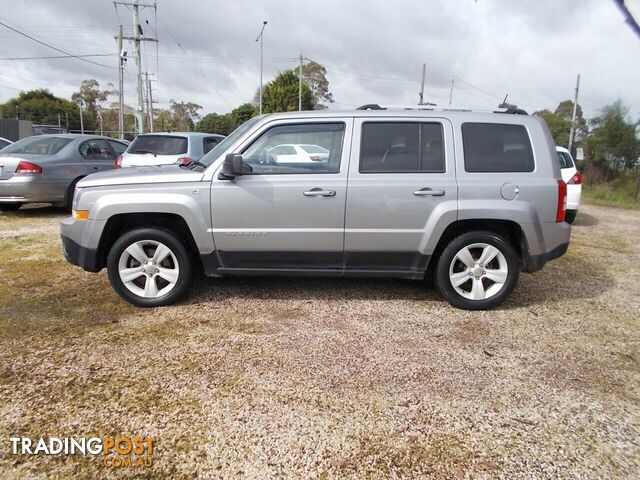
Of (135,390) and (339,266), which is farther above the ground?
(339,266)

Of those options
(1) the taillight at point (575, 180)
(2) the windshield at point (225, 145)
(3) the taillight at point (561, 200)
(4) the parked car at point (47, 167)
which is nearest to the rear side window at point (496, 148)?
(3) the taillight at point (561, 200)

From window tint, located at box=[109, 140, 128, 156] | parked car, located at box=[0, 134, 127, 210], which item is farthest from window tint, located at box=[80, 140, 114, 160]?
window tint, located at box=[109, 140, 128, 156]

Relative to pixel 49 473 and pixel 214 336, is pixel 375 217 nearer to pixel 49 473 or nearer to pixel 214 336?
pixel 214 336

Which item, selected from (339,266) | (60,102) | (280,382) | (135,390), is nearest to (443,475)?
(280,382)

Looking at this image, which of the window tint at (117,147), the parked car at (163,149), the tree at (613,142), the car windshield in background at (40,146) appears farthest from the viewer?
the tree at (613,142)

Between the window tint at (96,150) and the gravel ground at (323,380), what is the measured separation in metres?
4.34

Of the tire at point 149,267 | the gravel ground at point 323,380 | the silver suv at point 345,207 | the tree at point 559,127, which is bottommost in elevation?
the gravel ground at point 323,380

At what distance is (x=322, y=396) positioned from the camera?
2598mm

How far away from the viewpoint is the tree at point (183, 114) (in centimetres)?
7462

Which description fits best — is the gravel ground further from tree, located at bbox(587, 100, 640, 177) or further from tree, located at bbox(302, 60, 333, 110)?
tree, located at bbox(302, 60, 333, 110)

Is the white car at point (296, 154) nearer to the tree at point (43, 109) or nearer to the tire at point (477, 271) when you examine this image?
the tire at point (477, 271)

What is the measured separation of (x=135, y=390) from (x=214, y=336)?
80cm

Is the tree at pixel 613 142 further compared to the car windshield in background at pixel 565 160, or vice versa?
the tree at pixel 613 142

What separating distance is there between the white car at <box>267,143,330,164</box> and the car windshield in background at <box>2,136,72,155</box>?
19.8ft
